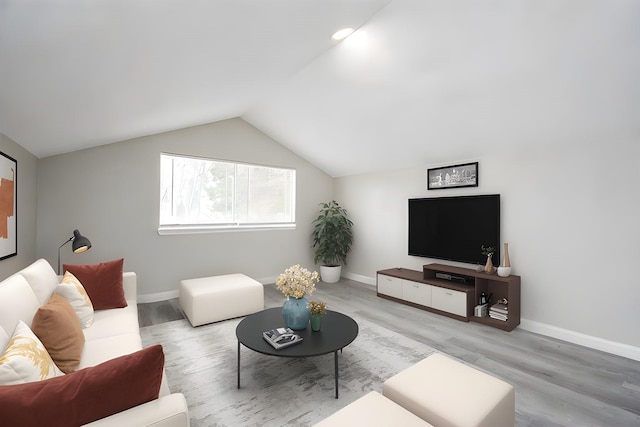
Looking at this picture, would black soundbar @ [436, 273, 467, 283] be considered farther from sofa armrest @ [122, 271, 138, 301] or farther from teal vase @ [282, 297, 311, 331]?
sofa armrest @ [122, 271, 138, 301]

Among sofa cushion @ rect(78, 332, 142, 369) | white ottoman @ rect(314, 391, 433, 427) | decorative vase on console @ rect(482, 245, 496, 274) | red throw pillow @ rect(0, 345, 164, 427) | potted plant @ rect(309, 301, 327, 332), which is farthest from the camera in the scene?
decorative vase on console @ rect(482, 245, 496, 274)

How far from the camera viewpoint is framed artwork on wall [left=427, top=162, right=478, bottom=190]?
13.0 ft

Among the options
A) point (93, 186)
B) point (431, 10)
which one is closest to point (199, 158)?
point (93, 186)

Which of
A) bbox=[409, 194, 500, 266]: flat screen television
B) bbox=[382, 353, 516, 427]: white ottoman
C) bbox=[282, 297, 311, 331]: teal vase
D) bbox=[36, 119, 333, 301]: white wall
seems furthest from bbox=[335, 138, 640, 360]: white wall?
bbox=[36, 119, 333, 301]: white wall

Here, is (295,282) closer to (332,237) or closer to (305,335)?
(305,335)

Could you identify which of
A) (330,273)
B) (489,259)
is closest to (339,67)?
(489,259)

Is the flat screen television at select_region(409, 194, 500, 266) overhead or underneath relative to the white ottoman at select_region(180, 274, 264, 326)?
overhead

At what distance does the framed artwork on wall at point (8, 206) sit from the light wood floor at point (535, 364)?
1456 millimetres

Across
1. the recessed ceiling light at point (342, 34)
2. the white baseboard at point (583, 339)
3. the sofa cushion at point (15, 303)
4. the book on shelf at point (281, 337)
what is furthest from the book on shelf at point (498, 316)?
the sofa cushion at point (15, 303)

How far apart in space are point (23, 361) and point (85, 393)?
45 cm

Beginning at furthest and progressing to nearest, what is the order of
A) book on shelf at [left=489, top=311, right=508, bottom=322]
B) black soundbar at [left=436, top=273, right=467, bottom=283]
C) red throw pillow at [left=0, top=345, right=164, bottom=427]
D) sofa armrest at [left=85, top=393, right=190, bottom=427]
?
black soundbar at [left=436, top=273, right=467, bottom=283]
book on shelf at [left=489, top=311, right=508, bottom=322]
sofa armrest at [left=85, top=393, right=190, bottom=427]
red throw pillow at [left=0, top=345, right=164, bottom=427]

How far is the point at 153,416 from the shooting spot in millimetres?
1030

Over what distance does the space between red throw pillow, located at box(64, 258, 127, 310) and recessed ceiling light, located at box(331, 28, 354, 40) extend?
3.02 m

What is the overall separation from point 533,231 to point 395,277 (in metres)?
1.80
